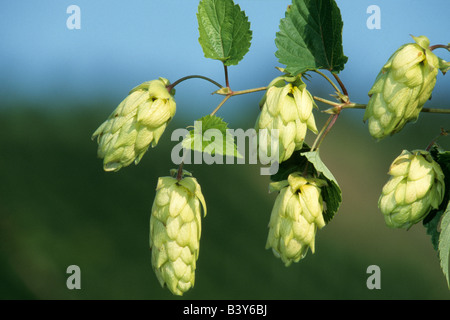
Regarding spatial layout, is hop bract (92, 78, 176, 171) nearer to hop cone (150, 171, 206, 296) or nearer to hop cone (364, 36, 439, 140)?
hop cone (150, 171, 206, 296)

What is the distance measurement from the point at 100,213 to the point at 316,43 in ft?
10.6

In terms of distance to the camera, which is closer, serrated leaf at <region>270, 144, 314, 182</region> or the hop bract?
the hop bract

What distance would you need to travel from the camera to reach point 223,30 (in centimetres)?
70

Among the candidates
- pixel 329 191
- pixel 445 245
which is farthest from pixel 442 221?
pixel 329 191

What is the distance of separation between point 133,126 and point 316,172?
28 centimetres

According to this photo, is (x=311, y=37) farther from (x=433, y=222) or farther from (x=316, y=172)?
(x=433, y=222)

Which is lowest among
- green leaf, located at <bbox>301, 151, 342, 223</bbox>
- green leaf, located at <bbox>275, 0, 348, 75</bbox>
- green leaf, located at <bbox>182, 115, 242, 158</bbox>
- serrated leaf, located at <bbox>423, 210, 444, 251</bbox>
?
serrated leaf, located at <bbox>423, 210, 444, 251</bbox>

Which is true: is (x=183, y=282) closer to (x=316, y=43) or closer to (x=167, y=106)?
(x=167, y=106)

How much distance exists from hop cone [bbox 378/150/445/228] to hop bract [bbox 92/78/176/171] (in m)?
0.32

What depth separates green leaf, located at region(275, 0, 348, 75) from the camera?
2.23 ft

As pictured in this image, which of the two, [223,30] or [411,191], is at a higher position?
[223,30]

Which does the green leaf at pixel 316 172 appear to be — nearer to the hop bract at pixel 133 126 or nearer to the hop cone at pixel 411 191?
the hop cone at pixel 411 191

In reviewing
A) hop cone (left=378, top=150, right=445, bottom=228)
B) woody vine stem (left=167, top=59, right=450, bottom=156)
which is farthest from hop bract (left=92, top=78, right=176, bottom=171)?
hop cone (left=378, top=150, right=445, bottom=228)

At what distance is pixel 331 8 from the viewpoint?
26.5 inches
